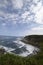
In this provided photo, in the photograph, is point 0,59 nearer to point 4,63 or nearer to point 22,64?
point 4,63

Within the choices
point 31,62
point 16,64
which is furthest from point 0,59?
point 31,62

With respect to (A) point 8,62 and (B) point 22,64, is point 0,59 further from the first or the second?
(B) point 22,64

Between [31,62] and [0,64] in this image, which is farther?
[31,62]

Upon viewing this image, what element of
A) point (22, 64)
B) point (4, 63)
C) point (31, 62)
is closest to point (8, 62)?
point (4, 63)

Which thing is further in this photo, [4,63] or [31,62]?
[31,62]

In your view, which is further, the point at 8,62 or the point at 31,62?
the point at 31,62

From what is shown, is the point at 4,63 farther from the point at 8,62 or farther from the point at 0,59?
the point at 0,59

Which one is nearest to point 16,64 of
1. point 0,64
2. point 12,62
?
point 12,62
